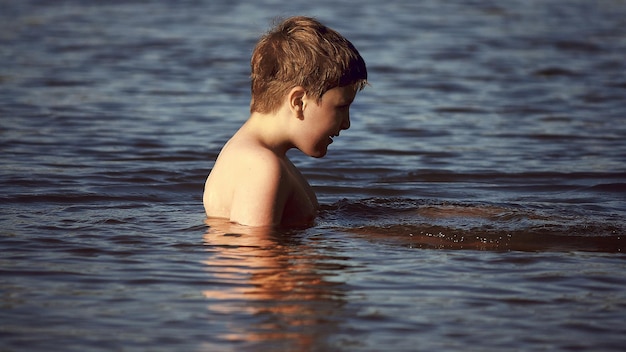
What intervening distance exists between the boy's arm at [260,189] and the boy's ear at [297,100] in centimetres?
31

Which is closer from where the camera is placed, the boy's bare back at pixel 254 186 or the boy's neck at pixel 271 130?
the boy's bare back at pixel 254 186

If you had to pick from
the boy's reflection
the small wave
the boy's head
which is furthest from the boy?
the small wave

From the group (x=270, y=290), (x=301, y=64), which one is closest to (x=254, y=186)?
(x=301, y=64)

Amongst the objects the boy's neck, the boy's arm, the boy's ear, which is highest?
the boy's ear

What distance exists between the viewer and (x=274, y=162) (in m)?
5.16

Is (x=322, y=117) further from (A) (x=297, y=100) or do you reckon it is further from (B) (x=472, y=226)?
(B) (x=472, y=226)

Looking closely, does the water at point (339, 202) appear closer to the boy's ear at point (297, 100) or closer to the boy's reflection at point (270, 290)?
the boy's reflection at point (270, 290)

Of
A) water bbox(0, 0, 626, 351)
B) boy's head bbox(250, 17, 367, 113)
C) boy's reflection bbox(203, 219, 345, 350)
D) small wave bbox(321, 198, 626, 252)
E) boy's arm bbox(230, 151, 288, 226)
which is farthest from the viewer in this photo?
boy's head bbox(250, 17, 367, 113)

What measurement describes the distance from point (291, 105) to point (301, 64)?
0.67ft

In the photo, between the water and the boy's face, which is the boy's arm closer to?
the water

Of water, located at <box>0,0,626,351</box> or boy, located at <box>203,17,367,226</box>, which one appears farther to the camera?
boy, located at <box>203,17,367,226</box>

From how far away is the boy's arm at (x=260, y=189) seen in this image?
5.12 m

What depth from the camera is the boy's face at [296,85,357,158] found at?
213 inches

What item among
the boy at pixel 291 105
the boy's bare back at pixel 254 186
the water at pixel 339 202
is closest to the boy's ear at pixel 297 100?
the boy at pixel 291 105
